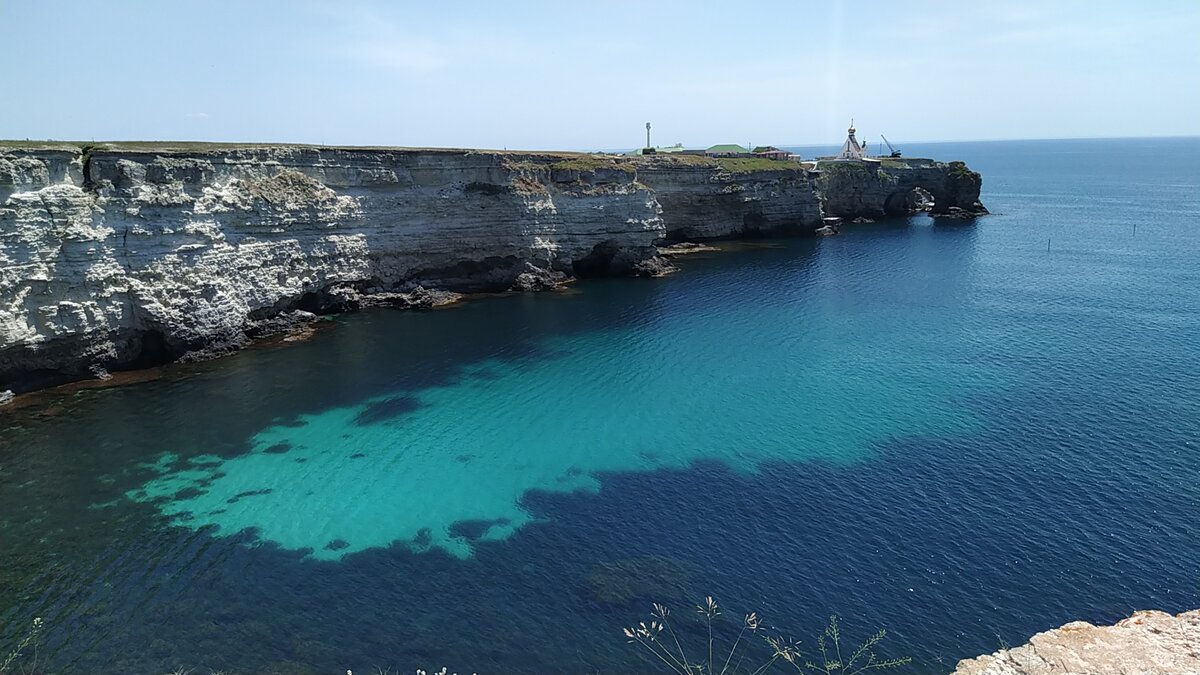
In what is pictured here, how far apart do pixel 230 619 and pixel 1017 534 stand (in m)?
28.7

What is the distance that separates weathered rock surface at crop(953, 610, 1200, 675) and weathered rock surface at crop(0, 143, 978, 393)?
5046 centimetres

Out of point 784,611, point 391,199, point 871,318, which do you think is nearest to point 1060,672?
point 784,611

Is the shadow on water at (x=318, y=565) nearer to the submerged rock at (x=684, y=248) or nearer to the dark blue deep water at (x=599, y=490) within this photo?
the dark blue deep water at (x=599, y=490)

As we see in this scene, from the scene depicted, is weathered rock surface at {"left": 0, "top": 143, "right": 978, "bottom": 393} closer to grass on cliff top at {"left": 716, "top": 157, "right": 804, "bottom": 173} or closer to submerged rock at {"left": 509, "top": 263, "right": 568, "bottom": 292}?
submerged rock at {"left": 509, "top": 263, "right": 568, "bottom": 292}

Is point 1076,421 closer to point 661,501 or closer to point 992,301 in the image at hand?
point 661,501

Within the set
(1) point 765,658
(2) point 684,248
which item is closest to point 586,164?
(2) point 684,248

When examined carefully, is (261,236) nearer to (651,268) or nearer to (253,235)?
(253,235)

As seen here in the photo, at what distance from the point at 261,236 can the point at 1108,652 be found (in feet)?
181

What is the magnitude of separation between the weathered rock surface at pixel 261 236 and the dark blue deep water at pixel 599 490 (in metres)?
3.92

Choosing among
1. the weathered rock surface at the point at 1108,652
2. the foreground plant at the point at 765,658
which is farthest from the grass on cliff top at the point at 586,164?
the weathered rock surface at the point at 1108,652

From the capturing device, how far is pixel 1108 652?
56.9 feet

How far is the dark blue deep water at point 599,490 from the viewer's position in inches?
843

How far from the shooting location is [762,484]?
29781 mm

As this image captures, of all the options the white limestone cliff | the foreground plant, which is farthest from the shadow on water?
the white limestone cliff
